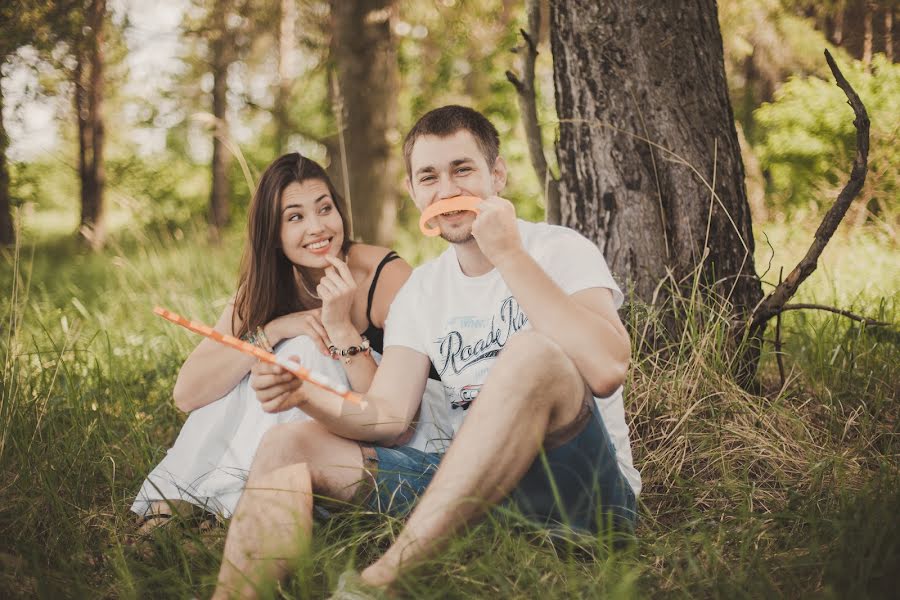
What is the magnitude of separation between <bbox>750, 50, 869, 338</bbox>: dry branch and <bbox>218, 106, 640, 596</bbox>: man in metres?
0.89

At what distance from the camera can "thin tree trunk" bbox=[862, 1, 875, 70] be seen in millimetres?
3434

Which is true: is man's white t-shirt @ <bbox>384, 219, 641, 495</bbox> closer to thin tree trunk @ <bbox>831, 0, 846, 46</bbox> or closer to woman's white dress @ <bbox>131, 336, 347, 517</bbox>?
woman's white dress @ <bbox>131, 336, 347, 517</bbox>

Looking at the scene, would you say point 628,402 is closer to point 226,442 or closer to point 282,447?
point 282,447

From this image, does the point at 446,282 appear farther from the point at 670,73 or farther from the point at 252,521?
the point at 670,73

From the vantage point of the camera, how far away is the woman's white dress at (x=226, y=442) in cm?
212

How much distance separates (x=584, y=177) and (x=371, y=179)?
3011 millimetres

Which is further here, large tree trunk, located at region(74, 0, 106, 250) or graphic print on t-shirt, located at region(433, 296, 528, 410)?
large tree trunk, located at region(74, 0, 106, 250)

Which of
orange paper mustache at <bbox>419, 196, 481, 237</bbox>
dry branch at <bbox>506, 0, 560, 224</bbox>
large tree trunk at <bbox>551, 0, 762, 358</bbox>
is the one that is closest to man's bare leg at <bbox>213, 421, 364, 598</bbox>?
orange paper mustache at <bbox>419, 196, 481, 237</bbox>

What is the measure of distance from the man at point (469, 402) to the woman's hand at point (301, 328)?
0.98 ft

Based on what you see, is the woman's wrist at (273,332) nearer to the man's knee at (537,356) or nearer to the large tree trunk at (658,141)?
the man's knee at (537,356)

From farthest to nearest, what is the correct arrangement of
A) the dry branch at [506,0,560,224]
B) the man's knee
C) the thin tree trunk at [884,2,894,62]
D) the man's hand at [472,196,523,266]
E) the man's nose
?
the thin tree trunk at [884,2,894,62] < the dry branch at [506,0,560,224] < the man's nose < the man's hand at [472,196,523,266] < the man's knee

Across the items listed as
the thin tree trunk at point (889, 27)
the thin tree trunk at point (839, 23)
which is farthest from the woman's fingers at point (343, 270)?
the thin tree trunk at point (839, 23)

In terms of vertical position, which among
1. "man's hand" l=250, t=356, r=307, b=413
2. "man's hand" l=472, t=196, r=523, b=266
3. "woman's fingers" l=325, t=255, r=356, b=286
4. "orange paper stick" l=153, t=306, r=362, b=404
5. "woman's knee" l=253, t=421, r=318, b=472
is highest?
"man's hand" l=472, t=196, r=523, b=266

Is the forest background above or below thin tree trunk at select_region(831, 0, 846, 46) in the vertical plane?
below
